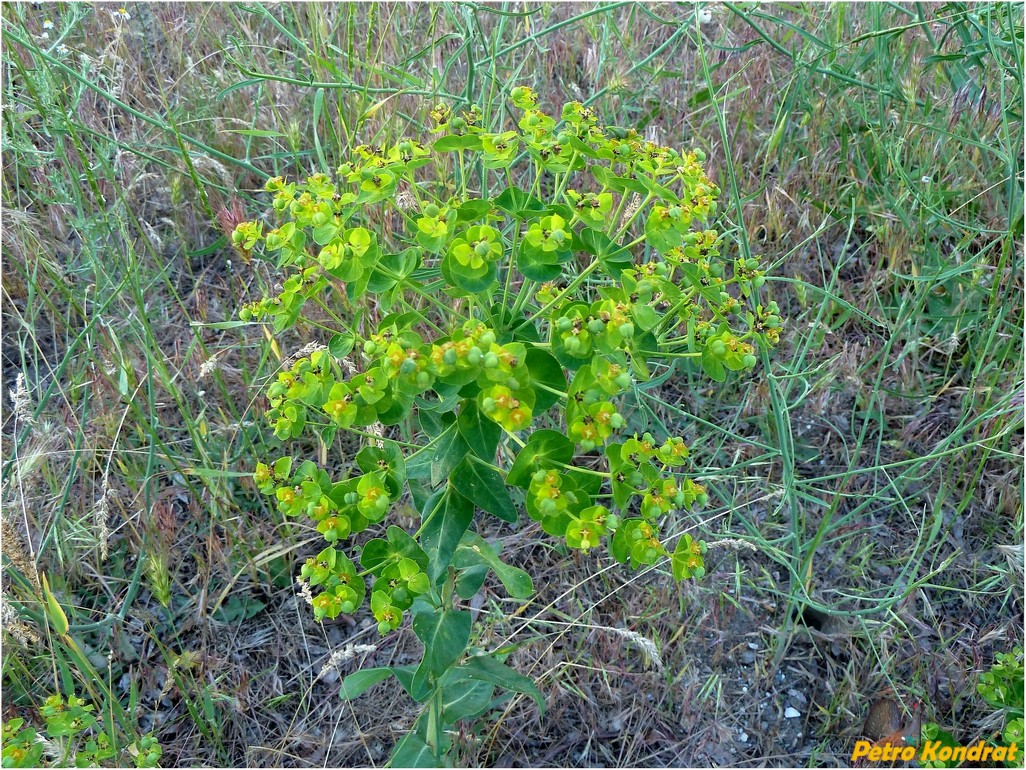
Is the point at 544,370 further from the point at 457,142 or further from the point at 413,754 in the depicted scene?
the point at 413,754

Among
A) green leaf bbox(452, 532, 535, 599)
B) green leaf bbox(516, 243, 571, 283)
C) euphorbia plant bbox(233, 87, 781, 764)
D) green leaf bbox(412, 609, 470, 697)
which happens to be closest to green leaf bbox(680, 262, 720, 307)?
euphorbia plant bbox(233, 87, 781, 764)

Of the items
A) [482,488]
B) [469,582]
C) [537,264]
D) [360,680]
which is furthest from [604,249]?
[360,680]

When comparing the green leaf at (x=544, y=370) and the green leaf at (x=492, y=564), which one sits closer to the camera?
the green leaf at (x=544, y=370)

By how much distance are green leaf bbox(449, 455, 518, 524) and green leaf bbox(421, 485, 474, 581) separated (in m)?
0.04

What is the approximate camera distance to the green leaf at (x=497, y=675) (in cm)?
178

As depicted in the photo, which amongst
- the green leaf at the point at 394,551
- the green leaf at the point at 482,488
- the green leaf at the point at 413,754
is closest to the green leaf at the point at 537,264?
the green leaf at the point at 482,488

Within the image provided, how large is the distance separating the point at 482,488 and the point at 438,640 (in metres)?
0.35

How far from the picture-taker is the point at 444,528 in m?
1.54

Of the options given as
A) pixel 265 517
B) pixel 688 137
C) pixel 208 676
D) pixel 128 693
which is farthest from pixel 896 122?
pixel 128 693

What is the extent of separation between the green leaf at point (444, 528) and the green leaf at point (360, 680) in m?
0.47

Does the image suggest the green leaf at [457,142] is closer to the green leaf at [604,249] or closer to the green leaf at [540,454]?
the green leaf at [604,249]

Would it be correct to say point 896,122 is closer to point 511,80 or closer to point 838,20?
point 838,20

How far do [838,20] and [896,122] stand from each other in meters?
0.42

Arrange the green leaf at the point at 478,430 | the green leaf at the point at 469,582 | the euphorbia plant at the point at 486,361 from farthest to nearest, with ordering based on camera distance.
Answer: the green leaf at the point at 469,582 → the green leaf at the point at 478,430 → the euphorbia plant at the point at 486,361
